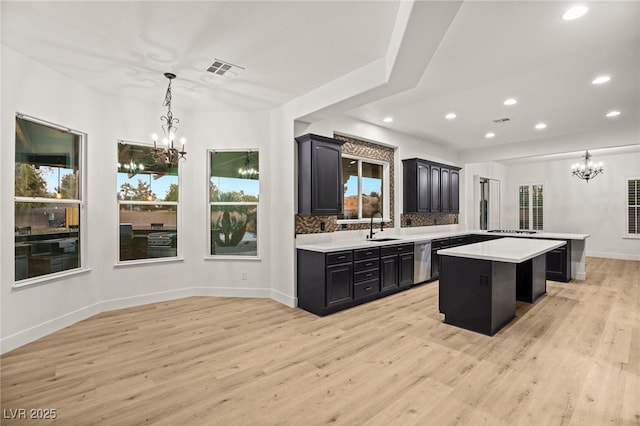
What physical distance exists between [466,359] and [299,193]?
112 inches

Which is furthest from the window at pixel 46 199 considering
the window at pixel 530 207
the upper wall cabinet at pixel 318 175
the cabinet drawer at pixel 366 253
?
the window at pixel 530 207

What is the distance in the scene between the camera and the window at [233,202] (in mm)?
5055

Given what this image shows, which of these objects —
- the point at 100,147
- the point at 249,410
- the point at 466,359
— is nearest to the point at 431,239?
the point at 466,359

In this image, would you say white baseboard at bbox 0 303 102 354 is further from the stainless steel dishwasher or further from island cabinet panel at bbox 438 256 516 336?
the stainless steel dishwasher

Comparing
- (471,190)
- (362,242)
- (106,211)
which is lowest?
(362,242)

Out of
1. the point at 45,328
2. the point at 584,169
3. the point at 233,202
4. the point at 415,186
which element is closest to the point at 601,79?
the point at 415,186

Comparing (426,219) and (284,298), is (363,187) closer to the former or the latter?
(426,219)

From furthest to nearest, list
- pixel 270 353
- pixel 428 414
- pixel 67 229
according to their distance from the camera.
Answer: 1. pixel 67 229
2. pixel 270 353
3. pixel 428 414

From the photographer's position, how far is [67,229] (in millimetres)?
3867

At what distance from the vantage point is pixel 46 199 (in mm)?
3562

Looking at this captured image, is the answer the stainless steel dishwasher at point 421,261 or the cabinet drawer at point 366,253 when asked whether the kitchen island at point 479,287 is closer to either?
the cabinet drawer at point 366,253

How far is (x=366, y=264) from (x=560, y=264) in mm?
4111

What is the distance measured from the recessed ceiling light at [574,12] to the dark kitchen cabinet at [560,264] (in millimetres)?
4789

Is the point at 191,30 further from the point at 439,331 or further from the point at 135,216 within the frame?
the point at 439,331
